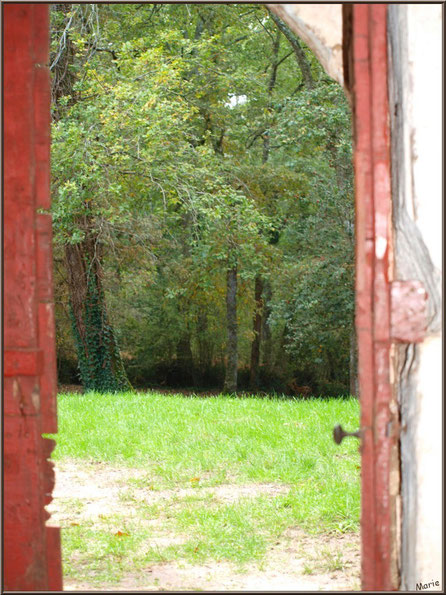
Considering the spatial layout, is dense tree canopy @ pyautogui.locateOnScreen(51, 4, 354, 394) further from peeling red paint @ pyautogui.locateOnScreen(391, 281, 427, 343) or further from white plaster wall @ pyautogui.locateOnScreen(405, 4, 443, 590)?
peeling red paint @ pyautogui.locateOnScreen(391, 281, 427, 343)

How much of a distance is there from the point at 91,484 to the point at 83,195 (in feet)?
22.2

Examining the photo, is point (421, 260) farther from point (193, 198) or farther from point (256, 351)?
point (256, 351)

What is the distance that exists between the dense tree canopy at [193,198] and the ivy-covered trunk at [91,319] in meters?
0.03

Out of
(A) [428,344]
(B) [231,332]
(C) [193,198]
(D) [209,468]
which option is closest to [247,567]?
(A) [428,344]

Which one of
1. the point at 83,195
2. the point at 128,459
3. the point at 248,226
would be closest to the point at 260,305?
the point at 248,226

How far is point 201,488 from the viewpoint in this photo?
6.24m

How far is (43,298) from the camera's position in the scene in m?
2.76

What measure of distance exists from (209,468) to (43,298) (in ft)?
14.4

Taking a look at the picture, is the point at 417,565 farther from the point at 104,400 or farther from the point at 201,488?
the point at 104,400

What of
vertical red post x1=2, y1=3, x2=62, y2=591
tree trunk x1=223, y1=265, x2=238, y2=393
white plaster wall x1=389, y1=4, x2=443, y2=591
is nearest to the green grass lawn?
vertical red post x1=2, y1=3, x2=62, y2=591

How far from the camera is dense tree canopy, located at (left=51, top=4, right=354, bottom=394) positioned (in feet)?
41.0

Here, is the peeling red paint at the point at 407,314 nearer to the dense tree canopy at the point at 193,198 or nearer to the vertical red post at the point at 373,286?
the vertical red post at the point at 373,286

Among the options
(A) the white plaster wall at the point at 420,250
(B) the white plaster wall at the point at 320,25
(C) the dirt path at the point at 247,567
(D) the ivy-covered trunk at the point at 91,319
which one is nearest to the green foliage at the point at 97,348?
(D) the ivy-covered trunk at the point at 91,319

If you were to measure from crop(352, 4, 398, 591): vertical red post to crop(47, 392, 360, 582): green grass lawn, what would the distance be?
2109mm
